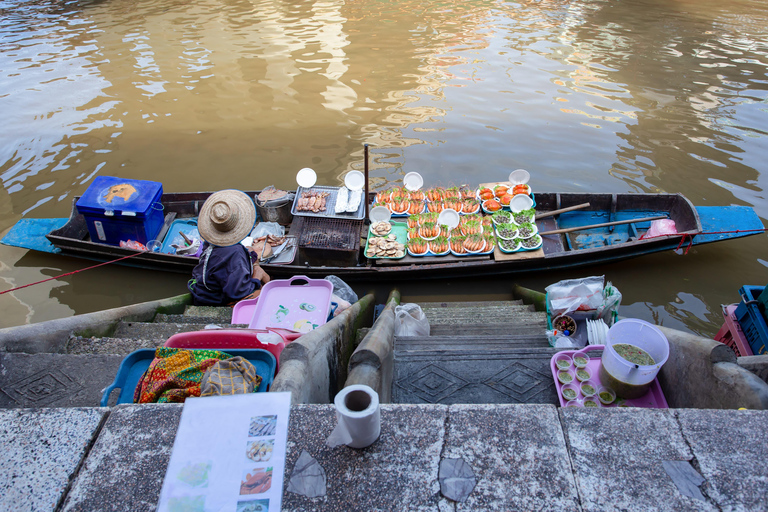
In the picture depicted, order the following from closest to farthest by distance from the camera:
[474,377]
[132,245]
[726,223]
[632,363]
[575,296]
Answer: [632,363], [474,377], [575,296], [726,223], [132,245]

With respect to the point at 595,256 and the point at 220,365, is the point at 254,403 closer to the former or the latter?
the point at 220,365

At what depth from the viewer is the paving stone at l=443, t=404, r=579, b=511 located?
1759mm

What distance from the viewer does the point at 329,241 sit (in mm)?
7328

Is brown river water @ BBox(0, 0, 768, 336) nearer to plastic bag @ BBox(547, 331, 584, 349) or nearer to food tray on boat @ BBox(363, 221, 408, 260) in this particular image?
food tray on boat @ BBox(363, 221, 408, 260)

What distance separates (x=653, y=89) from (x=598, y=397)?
44.5ft

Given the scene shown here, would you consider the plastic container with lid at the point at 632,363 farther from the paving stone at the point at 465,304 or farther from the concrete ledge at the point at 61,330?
the concrete ledge at the point at 61,330

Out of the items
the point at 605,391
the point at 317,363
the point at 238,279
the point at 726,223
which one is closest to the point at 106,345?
the point at 238,279

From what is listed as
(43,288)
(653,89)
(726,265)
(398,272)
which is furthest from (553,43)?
(43,288)

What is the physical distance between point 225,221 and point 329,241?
2331 mm

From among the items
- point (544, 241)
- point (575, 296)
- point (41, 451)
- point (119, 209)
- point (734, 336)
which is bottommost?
point (544, 241)

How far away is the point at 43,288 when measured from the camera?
7.55m

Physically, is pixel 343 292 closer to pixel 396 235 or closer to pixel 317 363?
pixel 396 235

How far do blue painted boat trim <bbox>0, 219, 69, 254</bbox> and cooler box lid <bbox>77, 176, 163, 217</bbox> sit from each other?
4.08ft

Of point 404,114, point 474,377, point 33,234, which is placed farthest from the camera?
point 404,114
